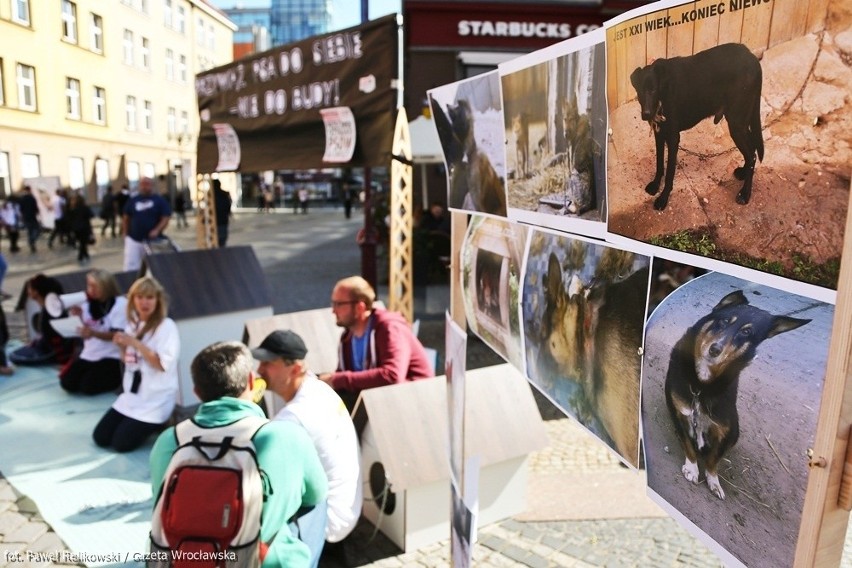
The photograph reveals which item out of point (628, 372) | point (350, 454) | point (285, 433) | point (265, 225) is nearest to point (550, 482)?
point (350, 454)

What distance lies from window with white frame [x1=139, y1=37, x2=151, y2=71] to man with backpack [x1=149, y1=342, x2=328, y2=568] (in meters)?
8.57

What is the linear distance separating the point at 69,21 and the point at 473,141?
7898mm

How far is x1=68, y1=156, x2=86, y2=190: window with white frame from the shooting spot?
17.8 metres

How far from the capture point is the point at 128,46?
9.70 m

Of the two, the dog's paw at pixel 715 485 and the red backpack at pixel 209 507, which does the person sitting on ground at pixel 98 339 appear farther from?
the dog's paw at pixel 715 485

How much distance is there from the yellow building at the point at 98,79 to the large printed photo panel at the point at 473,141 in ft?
20.3

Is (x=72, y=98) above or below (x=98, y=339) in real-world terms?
above

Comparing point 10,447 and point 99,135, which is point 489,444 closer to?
point 10,447

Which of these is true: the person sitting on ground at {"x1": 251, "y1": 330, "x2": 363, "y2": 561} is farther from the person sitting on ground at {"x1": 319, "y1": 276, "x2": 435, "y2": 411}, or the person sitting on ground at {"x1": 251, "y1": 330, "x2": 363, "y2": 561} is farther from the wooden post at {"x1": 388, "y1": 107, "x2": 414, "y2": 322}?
the wooden post at {"x1": 388, "y1": 107, "x2": 414, "y2": 322}

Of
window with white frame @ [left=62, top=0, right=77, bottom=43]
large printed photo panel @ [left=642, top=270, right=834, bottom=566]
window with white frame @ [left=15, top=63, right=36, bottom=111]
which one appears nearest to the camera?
large printed photo panel @ [left=642, top=270, right=834, bottom=566]

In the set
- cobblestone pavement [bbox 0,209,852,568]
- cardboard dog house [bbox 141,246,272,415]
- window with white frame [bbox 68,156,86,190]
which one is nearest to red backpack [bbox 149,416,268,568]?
Answer: cobblestone pavement [bbox 0,209,852,568]

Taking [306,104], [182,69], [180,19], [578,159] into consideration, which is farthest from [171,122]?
[578,159]

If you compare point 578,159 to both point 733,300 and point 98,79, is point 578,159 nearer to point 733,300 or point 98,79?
point 733,300

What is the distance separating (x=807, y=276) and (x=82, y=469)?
4661 mm
